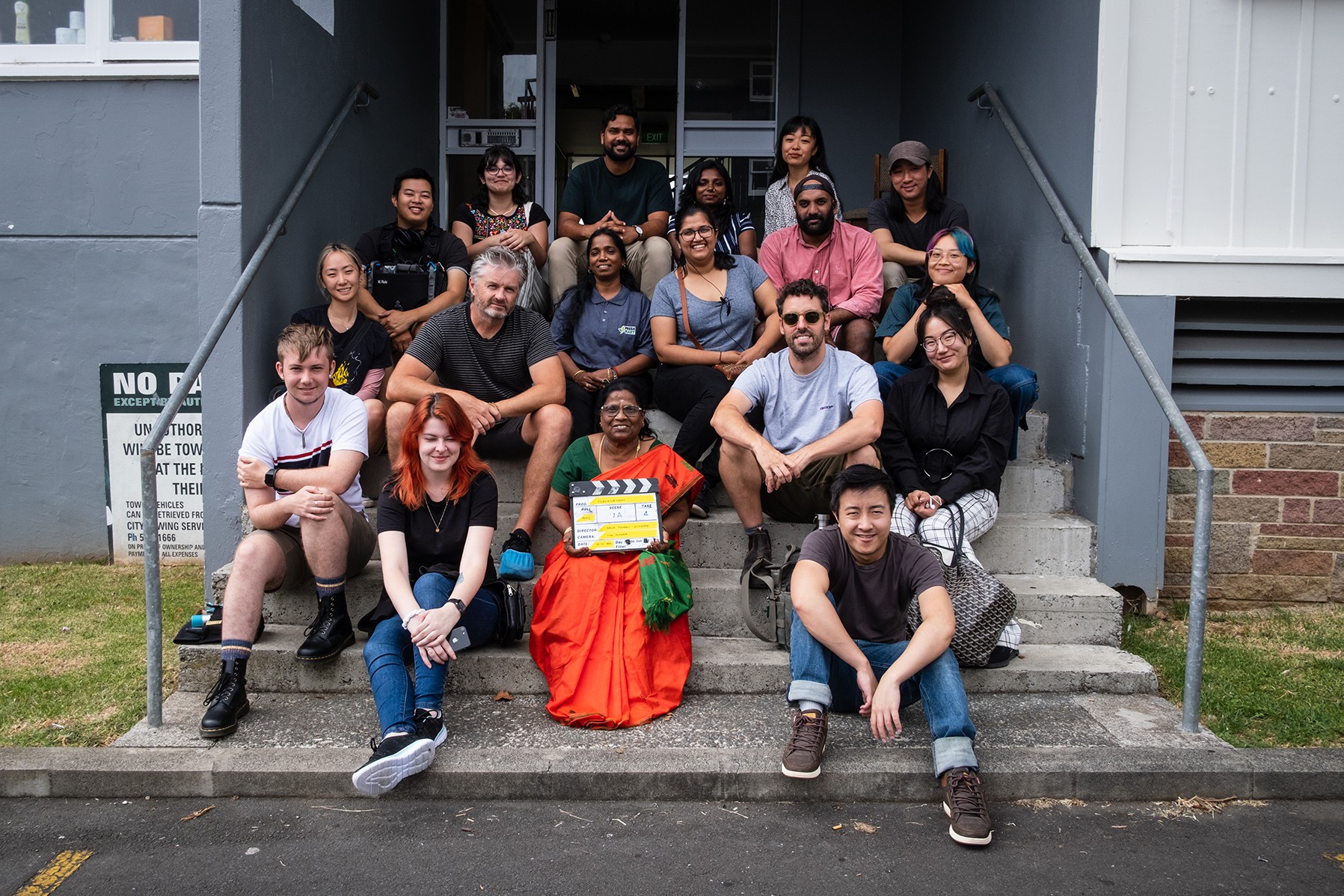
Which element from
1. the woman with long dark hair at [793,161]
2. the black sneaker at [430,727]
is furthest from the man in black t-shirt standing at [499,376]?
the woman with long dark hair at [793,161]

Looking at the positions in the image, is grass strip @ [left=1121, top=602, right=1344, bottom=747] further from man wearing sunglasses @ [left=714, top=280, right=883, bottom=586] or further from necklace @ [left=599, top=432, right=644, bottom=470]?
necklace @ [left=599, top=432, right=644, bottom=470]

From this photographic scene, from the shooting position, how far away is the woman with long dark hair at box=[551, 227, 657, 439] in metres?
5.78

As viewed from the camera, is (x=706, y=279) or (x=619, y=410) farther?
(x=706, y=279)

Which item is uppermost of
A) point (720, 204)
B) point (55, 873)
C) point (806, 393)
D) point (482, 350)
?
point (720, 204)

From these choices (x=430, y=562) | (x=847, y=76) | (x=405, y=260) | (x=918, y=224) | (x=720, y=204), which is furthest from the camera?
(x=847, y=76)

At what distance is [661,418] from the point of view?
580 centimetres

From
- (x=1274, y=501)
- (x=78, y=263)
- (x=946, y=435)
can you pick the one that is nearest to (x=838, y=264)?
(x=946, y=435)

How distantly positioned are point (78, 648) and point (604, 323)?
3.02 metres

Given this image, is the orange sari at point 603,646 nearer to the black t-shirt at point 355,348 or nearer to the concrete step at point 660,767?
the concrete step at point 660,767

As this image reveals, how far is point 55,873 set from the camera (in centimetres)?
308

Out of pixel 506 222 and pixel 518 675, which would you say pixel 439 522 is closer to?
pixel 518 675

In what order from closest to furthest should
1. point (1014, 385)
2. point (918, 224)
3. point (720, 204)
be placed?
point (1014, 385)
point (918, 224)
point (720, 204)

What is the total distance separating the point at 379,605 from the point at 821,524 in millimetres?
1803

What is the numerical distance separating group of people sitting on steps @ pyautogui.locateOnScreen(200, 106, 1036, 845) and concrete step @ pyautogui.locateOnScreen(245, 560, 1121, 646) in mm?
176
